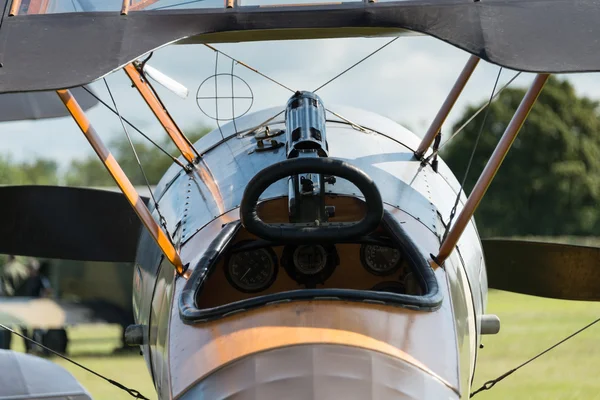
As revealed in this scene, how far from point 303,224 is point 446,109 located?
220 centimetres

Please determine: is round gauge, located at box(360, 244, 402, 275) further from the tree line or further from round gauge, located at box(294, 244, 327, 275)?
the tree line

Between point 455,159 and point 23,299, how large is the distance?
21990mm

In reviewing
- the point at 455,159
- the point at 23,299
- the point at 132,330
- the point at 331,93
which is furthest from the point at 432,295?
the point at 331,93

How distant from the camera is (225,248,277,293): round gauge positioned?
5141 millimetres

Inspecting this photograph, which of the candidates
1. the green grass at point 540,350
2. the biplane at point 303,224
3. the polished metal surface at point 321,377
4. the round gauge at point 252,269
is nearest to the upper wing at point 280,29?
the biplane at point 303,224

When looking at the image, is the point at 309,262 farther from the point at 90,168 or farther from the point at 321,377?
the point at 90,168

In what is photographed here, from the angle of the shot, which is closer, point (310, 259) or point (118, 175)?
point (118, 175)

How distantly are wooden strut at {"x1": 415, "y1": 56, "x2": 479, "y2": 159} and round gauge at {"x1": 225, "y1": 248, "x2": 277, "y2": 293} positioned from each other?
1.61 metres

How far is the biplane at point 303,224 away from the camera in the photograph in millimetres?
4238

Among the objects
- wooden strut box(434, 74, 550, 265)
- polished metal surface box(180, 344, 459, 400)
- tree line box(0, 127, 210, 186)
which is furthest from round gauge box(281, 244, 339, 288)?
tree line box(0, 127, 210, 186)

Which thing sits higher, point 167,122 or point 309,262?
point 167,122

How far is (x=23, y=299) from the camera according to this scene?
17.2 meters

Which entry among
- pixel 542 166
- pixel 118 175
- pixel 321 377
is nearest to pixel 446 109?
→ pixel 118 175

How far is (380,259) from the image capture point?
534cm
